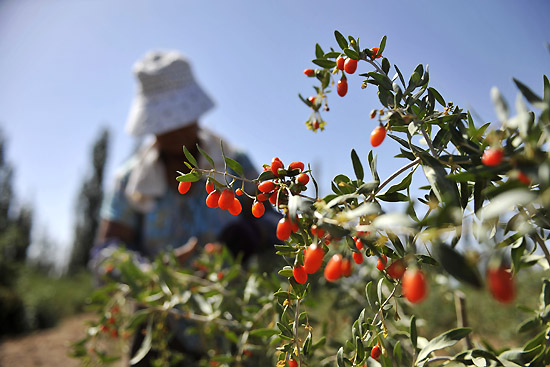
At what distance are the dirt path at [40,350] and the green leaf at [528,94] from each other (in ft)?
9.72

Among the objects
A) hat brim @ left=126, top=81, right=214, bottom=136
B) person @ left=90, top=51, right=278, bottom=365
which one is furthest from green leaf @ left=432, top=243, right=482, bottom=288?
hat brim @ left=126, top=81, right=214, bottom=136

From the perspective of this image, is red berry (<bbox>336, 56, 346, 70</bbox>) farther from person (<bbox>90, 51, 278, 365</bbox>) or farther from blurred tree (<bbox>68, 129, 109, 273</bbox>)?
blurred tree (<bbox>68, 129, 109, 273</bbox>)

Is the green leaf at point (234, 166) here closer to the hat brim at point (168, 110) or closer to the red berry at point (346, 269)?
the red berry at point (346, 269)

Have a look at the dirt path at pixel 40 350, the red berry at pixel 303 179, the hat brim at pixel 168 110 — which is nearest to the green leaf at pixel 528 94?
the red berry at pixel 303 179

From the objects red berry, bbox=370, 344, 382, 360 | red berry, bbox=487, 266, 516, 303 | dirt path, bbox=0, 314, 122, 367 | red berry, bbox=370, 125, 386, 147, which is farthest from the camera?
dirt path, bbox=0, 314, 122, 367

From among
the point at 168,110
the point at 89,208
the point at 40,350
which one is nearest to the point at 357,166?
the point at 168,110

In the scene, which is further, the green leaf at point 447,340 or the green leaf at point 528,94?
the green leaf at point 447,340

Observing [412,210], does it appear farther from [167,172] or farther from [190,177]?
[167,172]

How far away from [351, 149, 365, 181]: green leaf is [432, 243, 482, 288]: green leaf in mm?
236

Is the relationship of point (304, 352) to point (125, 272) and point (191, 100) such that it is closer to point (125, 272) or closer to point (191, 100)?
point (125, 272)

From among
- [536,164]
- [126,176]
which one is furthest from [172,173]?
[536,164]

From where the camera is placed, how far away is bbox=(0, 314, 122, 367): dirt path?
139 inches

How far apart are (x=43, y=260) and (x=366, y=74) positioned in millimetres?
15666

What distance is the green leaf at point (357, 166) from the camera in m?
0.50
